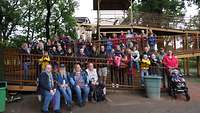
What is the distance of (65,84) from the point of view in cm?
1509

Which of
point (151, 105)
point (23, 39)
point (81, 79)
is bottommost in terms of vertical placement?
point (151, 105)

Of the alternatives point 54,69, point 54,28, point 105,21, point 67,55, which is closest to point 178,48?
point 105,21

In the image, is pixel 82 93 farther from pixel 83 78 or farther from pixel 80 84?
pixel 83 78

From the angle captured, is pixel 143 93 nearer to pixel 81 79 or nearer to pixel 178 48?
pixel 81 79

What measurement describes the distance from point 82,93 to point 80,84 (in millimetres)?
342

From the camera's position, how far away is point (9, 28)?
128ft

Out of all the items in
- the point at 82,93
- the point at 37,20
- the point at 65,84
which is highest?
the point at 37,20

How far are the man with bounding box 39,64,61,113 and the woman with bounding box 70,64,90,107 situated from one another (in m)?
0.87

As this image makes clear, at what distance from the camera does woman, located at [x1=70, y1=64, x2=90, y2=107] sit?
15.4m

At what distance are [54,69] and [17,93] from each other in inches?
88.9

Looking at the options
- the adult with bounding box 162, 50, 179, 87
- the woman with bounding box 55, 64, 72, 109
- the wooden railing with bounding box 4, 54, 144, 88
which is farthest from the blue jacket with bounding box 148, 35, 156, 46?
the woman with bounding box 55, 64, 72, 109

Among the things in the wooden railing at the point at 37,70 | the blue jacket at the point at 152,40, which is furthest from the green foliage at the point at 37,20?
the wooden railing at the point at 37,70

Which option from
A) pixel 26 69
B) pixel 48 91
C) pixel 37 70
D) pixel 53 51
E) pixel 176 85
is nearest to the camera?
pixel 48 91

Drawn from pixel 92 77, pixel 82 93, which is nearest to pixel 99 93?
pixel 92 77
